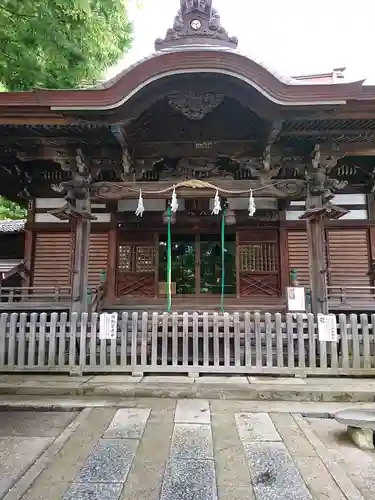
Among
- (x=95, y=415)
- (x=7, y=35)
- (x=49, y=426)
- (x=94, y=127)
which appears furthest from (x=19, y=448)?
(x=7, y=35)

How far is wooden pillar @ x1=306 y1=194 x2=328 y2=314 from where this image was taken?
6.93 metres

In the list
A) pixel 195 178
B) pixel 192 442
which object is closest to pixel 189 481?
pixel 192 442

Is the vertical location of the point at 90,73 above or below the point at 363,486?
above

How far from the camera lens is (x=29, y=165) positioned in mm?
9031

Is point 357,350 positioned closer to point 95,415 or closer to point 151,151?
point 95,415

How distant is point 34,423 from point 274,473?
2.85 m

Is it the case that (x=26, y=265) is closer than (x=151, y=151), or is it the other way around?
(x=151, y=151)

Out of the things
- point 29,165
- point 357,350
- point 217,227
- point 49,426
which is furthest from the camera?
point 217,227

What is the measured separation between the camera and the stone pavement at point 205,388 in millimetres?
5264

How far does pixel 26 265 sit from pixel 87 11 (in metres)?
5.95

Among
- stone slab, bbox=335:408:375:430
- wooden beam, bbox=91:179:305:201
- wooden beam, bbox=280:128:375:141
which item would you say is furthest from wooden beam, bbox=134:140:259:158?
stone slab, bbox=335:408:375:430

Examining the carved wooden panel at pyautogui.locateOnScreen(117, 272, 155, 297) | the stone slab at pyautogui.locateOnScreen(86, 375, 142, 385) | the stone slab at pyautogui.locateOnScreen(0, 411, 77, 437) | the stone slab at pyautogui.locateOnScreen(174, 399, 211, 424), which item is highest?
the carved wooden panel at pyautogui.locateOnScreen(117, 272, 155, 297)

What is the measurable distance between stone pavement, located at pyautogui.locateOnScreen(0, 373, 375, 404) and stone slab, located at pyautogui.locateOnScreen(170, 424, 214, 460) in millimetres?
1247

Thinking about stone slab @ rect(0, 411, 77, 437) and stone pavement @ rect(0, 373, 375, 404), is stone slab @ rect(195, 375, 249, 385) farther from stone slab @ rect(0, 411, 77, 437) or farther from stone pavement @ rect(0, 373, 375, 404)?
stone slab @ rect(0, 411, 77, 437)
